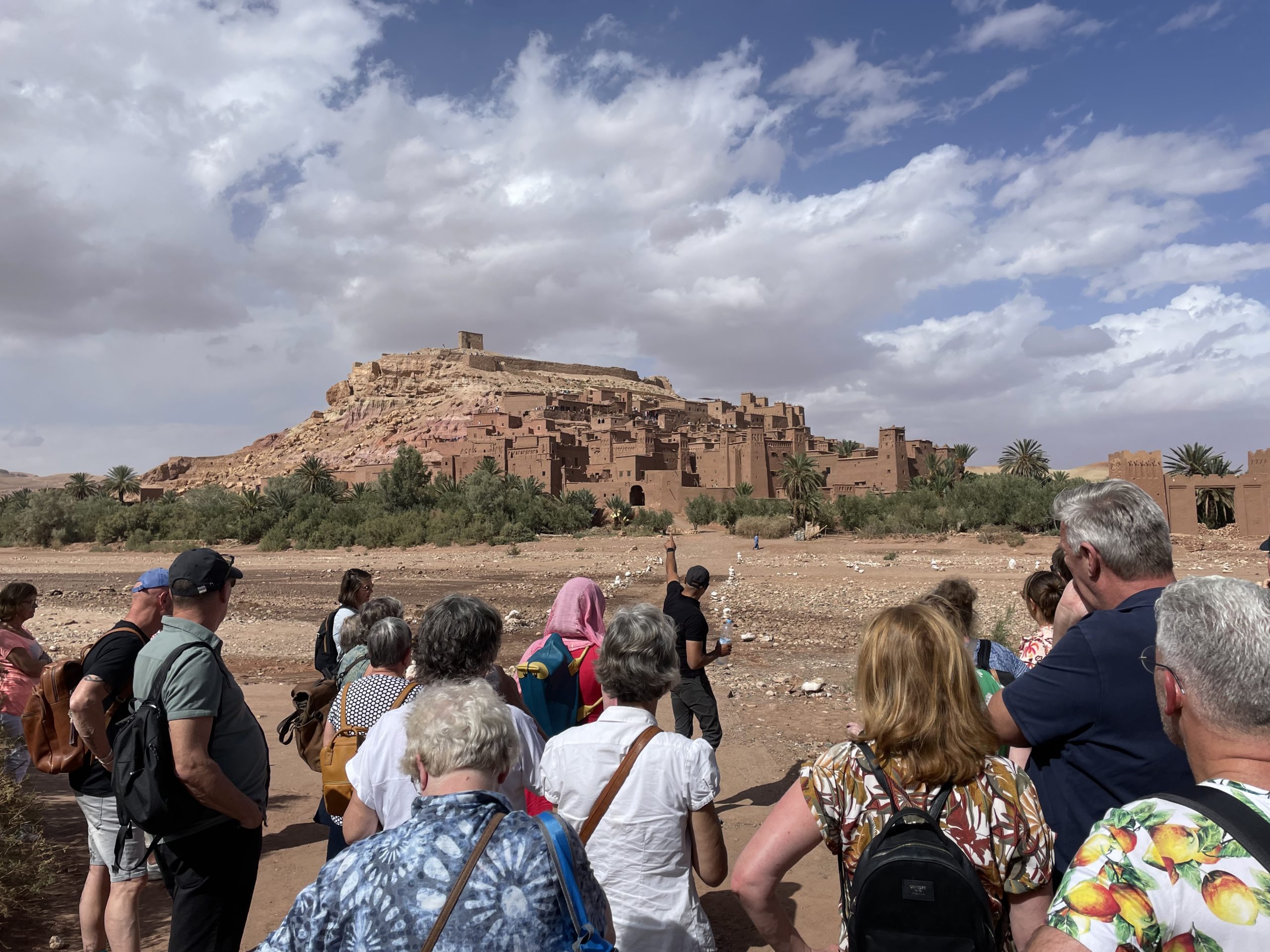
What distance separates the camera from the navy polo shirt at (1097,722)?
7.50 feet

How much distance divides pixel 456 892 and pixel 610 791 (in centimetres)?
97

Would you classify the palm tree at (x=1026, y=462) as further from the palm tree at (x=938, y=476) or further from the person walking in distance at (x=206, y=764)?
→ the person walking in distance at (x=206, y=764)

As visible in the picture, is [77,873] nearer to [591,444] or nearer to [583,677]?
[583,677]

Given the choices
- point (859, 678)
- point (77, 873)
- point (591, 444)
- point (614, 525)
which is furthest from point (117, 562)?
point (859, 678)

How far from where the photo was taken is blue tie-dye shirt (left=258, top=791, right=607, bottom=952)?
5.61ft

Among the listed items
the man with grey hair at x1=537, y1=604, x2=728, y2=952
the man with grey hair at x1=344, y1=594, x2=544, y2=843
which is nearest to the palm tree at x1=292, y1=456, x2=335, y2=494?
the man with grey hair at x1=344, y1=594, x2=544, y2=843

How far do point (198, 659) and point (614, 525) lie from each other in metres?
38.7

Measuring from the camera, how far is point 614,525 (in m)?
41.6

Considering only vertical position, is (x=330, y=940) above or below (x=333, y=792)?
above

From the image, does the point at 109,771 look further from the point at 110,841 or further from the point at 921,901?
the point at 921,901

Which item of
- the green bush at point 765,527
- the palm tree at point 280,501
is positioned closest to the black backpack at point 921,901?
the green bush at point 765,527

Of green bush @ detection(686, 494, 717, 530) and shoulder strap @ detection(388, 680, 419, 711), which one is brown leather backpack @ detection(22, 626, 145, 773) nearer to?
shoulder strap @ detection(388, 680, 419, 711)

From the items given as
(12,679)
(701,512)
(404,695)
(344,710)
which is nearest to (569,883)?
(404,695)

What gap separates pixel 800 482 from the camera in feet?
130
